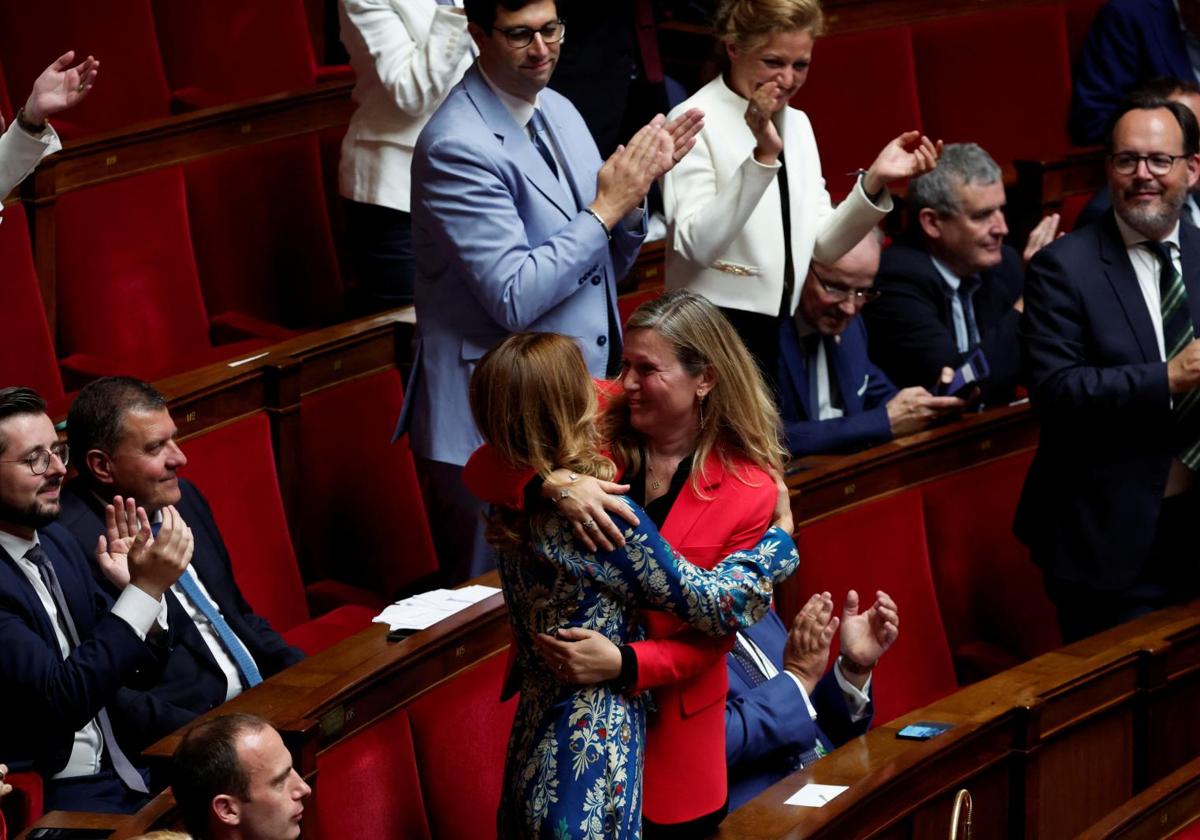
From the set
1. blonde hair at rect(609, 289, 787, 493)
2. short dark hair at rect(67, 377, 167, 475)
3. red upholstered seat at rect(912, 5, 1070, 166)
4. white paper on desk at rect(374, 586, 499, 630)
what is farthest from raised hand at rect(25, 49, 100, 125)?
red upholstered seat at rect(912, 5, 1070, 166)

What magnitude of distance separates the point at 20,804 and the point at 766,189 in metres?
0.71

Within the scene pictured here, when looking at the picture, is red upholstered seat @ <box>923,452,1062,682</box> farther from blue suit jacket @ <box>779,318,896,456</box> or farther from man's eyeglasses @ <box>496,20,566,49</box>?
man's eyeglasses @ <box>496,20,566,49</box>

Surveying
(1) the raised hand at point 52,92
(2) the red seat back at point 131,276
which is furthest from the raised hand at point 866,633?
(2) the red seat back at point 131,276

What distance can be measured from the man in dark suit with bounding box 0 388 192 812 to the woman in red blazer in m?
0.29

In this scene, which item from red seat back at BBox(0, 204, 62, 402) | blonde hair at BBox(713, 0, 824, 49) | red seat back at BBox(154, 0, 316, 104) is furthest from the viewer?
red seat back at BBox(154, 0, 316, 104)

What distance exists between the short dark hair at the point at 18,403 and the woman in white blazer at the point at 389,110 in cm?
58

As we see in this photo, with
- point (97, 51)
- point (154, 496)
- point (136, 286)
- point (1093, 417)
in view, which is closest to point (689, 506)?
point (154, 496)

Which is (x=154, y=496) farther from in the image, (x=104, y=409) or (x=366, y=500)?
(x=366, y=500)

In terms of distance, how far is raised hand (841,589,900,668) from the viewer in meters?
1.08

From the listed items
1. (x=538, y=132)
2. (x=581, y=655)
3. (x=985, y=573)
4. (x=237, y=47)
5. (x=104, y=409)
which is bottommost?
(x=985, y=573)

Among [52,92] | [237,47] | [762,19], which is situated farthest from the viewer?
[237,47]

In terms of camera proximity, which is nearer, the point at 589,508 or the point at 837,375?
the point at 589,508

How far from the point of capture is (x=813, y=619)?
1083 mm

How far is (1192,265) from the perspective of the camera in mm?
1382
